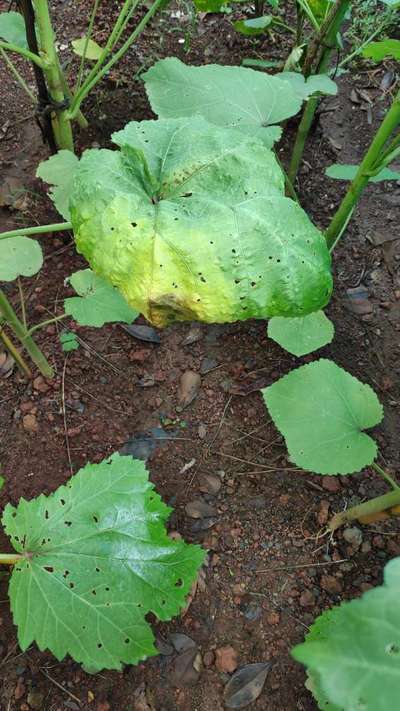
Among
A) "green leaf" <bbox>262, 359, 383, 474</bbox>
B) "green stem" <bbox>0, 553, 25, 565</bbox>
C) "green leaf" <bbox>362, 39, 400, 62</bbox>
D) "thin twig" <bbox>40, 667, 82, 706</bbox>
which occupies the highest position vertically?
"green leaf" <bbox>362, 39, 400, 62</bbox>

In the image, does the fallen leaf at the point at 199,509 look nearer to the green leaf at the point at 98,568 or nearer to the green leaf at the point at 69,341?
the green leaf at the point at 98,568

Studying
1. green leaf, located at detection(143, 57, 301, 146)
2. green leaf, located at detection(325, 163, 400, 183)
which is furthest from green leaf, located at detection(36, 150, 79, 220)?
green leaf, located at detection(325, 163, 400, 183)

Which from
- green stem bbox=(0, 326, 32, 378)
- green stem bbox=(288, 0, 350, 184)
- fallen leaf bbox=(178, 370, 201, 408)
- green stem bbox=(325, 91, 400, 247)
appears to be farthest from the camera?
fallen leaf bbox=(178, 370, 201, 408)

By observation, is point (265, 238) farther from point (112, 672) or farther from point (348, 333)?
point (112, 672)

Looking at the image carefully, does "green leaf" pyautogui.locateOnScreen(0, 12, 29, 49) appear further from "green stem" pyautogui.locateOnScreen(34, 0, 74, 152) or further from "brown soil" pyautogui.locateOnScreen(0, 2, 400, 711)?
"brown soil" pyautogui.locateOnScreen(0, 2, 400, 711)

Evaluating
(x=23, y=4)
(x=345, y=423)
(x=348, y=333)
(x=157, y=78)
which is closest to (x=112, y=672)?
(x=345, y=423)

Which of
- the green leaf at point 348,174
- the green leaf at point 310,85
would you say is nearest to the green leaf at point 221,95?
the green leaf at point 310,85
